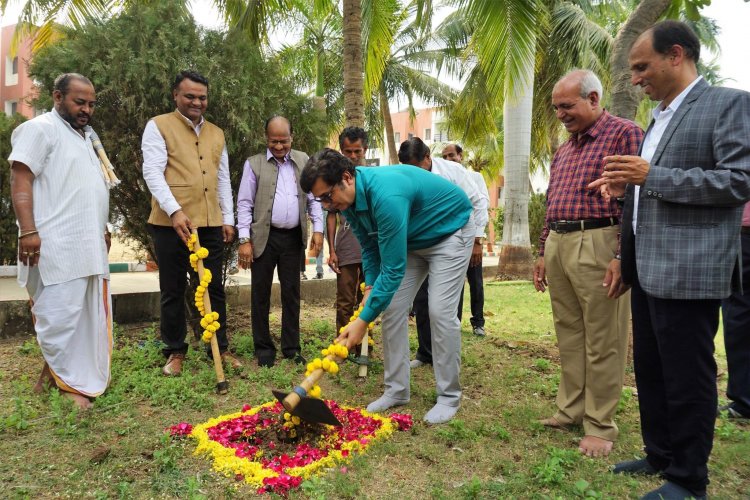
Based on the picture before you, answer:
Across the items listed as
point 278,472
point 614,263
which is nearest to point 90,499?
point 278,472

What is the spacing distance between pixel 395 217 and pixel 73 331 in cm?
235

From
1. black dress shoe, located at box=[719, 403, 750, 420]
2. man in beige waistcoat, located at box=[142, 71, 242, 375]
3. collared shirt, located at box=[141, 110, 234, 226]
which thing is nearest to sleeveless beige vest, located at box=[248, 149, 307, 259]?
man in beige waistcoat, located at box=[142, 71, 242, 375]

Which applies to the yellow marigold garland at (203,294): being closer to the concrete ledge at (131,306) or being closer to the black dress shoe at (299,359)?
the black dress shoe at (299,359)

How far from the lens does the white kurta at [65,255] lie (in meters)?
3.66

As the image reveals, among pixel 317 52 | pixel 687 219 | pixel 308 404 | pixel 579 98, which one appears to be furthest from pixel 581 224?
pixel 317 52

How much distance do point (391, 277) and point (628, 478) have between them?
157 centimetres

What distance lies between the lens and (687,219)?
2.31 metres

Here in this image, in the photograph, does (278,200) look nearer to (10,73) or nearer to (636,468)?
(636,468)

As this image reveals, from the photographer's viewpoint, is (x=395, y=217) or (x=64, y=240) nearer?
(x=395, y=217)

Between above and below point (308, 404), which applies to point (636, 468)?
below

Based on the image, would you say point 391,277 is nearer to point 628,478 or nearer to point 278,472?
point 278,472

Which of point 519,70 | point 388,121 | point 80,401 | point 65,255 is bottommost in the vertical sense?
point 80,401

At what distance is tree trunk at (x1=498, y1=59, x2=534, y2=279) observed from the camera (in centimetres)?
1107

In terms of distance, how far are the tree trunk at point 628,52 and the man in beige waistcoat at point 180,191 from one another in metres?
3.62
